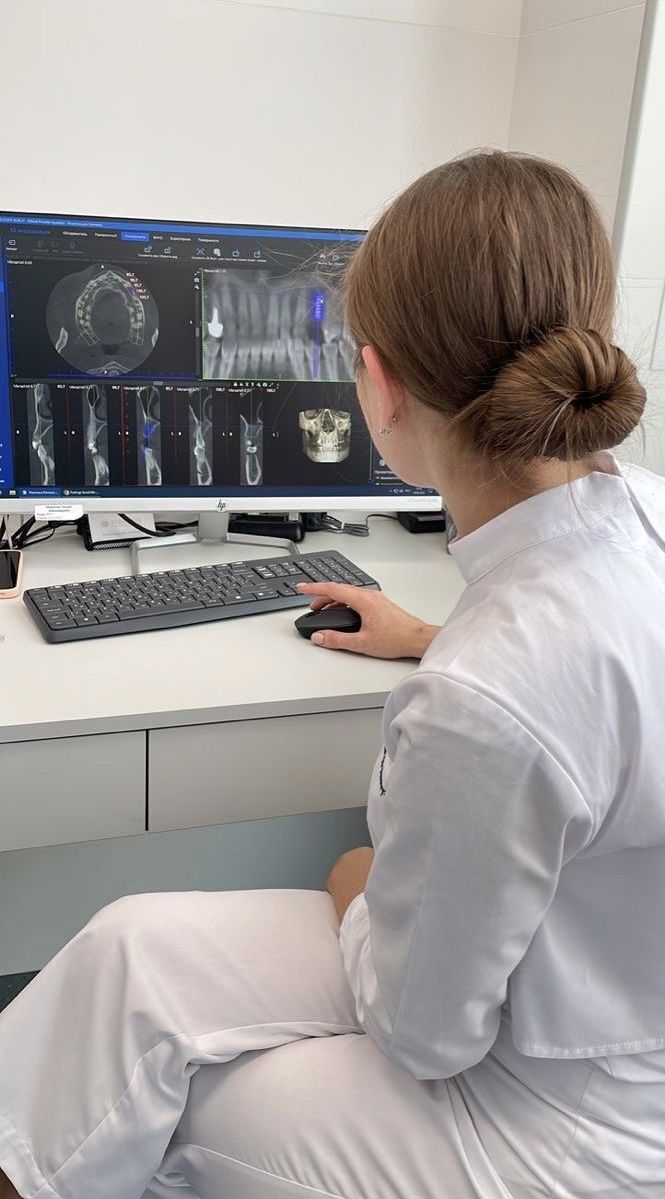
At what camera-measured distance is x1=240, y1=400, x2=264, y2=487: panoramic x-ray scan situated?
1.72m

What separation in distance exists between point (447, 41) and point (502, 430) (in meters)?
1.37

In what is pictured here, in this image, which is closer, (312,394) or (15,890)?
(312,394)

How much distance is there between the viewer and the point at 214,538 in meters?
1.86

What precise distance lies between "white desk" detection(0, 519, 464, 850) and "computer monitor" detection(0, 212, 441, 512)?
34cm

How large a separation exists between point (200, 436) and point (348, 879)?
804 mm

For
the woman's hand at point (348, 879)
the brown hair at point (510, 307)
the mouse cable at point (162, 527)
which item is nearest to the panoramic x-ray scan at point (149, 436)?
the mouse cable at point (162, 527)

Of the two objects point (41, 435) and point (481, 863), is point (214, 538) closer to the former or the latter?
point (41, 435)

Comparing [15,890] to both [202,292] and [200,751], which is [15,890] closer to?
[200,751]

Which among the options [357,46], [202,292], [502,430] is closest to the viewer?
[502,430]

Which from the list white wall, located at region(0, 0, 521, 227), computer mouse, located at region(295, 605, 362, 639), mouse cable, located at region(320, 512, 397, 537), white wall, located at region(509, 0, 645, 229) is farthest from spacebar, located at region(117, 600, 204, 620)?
white wall, located at region(509, 0, 645, 229)

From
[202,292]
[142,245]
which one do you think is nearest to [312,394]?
[202,292]

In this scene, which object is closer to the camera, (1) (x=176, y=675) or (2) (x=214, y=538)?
(1) (x=176, y=675)

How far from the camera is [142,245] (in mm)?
1604

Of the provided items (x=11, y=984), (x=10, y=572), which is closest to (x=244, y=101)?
(x=10, y=572)
